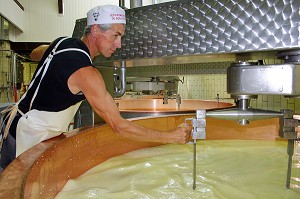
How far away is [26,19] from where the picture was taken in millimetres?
10789

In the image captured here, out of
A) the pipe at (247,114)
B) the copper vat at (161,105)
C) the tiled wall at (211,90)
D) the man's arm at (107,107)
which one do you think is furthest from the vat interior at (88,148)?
the copper vat at (161,105)

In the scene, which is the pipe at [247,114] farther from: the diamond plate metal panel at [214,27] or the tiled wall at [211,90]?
the tiled wall at [211,90]

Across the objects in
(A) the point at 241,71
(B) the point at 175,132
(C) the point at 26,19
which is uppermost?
(C) the point at 26,19

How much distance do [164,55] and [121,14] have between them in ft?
1.10

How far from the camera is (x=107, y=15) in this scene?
4.43ft

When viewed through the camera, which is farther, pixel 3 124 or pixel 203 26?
pixel 3 124

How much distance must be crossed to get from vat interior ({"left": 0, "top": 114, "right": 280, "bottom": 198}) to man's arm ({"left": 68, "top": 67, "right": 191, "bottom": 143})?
167 mm

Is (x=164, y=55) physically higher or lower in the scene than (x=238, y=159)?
higher

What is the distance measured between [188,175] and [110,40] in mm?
742

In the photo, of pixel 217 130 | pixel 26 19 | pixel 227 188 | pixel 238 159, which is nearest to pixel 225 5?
pixel 227 188

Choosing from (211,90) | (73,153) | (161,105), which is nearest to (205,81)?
(211,90)

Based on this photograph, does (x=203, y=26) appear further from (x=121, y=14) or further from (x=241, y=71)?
(x=121, y=14)

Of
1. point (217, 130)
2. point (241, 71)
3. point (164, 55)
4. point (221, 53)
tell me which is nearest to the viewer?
point (241, 71)

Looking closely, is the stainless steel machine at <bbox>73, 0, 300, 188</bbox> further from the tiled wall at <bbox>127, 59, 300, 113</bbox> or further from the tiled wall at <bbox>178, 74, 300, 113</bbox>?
the tiled wall at <bbox>178, 74, 300, 113</bbox>
